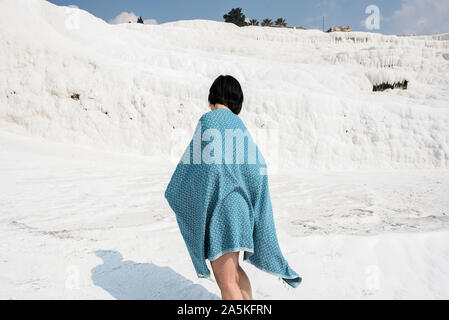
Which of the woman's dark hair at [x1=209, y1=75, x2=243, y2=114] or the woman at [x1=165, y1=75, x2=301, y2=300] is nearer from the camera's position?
the woman at [x1=165, y1=75, x2=301, y2=300]

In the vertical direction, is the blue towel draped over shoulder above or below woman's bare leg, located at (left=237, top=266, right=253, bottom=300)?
above

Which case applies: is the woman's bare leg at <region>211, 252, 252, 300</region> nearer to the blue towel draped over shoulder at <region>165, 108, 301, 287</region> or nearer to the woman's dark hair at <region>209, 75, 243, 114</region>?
the blue towel draped over shoulder at <region>165, 108, 301, 287</region>

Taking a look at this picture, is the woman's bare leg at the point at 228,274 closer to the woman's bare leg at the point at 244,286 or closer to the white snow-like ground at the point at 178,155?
the woman's bare leg at the point at 244,286

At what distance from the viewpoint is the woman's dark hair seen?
6.43 feet

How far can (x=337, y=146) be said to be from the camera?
980 cm

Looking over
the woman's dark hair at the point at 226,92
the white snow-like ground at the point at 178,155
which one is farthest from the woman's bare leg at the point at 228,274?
the woman's dark hair at the point at 226,92

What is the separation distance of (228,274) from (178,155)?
786 centimetres

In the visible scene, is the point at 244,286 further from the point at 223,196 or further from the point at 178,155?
the point at 178,155

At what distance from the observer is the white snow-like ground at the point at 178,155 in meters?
2.72

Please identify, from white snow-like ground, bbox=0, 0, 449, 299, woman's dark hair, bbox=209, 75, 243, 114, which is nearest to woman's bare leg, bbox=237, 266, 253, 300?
white snow-like ground, bbox=0, 0, 449, 299

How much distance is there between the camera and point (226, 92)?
77.4 inches

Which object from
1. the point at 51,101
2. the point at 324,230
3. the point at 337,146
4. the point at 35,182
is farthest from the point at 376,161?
the point at 51,101

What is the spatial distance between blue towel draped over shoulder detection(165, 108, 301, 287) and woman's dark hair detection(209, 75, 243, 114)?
0.21 ft

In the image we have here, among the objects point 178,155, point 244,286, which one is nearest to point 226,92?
point 244,286
